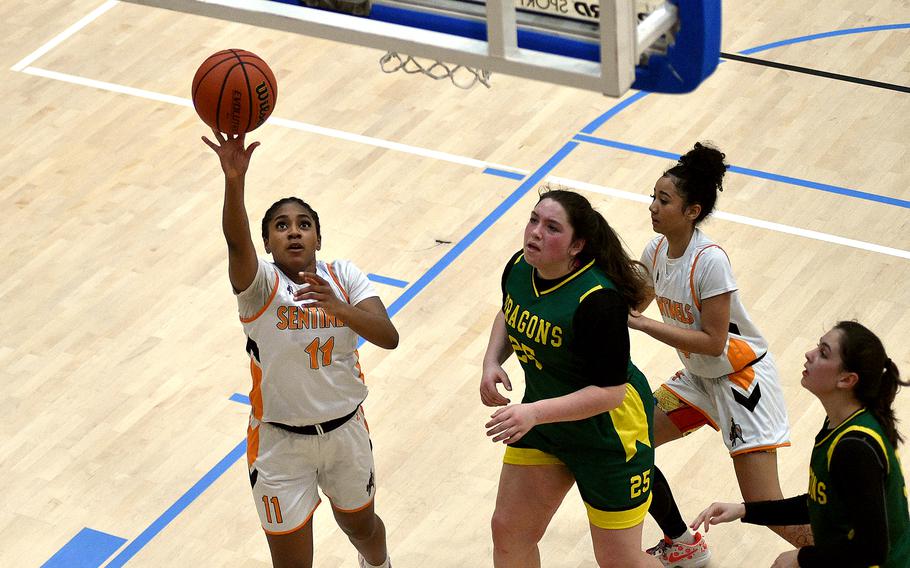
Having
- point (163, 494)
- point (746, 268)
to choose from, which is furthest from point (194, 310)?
point (746, 268)

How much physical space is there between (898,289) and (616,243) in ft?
10.9

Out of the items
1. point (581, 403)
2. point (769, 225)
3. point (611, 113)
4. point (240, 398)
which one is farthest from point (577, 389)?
point (611, 113)

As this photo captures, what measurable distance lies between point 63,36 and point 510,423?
7650 mm

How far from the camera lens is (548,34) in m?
4.78

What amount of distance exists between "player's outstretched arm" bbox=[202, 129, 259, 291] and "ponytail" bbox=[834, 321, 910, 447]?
2.04 m

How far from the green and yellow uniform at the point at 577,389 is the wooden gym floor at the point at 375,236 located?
115 cm

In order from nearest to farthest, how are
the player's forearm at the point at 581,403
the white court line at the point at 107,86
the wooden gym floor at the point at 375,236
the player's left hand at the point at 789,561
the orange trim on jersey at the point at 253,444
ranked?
1. the player's left hand at the point at 789,561
2. the player's forearm at the point at 581,403
3. the orange trim on jersey at the point at 253,444
4. the wooden gym floor at the point at 375,236
5. the white court line at the point at 107,86

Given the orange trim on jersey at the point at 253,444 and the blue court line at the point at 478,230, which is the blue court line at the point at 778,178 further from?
the orange trim on jersey at the point at 253,444

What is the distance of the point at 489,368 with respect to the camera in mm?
5340

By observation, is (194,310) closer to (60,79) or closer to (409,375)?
(409,375)

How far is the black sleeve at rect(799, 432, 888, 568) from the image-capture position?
4.39 metres

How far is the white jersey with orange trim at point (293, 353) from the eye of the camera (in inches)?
207

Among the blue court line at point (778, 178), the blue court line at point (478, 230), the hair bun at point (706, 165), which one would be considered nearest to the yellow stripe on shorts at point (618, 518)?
the hair bun at point (706, 165)

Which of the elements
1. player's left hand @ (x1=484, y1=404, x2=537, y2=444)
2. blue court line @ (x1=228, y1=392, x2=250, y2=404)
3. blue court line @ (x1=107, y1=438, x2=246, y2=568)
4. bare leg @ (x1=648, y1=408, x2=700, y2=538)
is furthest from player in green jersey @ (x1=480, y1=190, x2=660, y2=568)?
blue court line @ (x1=228, y1=392, x2=250, y2=404)
